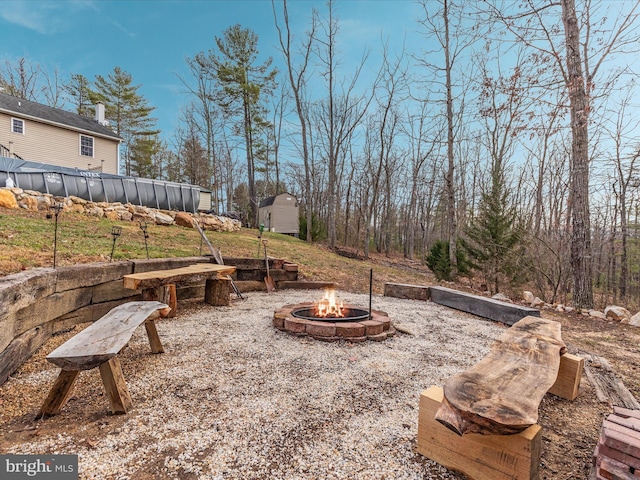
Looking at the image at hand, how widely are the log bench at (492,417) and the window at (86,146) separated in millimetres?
20468

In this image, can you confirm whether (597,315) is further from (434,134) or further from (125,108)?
(125,108)

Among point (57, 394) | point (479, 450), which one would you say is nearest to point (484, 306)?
point (479, 450)

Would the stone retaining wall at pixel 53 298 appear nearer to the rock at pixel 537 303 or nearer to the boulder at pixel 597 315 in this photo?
the rock at pixel 537 303

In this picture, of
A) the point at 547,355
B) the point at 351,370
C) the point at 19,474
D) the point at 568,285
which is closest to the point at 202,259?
the point at 351,370

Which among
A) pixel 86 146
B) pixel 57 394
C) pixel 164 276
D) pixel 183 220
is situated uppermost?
pixel 86 146

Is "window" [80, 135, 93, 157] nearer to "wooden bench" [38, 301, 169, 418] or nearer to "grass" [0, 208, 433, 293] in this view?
"grass" [0, 208, 433, 293]

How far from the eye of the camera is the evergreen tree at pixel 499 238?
831cm

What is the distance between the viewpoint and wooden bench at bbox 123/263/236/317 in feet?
11.5

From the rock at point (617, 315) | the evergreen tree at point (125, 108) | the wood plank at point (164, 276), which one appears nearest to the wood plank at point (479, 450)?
the wood plank at point (164, 276)

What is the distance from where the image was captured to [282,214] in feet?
79.2

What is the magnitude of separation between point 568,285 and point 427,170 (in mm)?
16508

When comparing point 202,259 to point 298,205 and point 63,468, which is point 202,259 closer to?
point 63,468

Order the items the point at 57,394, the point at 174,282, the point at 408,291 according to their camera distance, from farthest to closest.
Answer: the point at 408,291 → the point at 174,282 → the point at 57,394

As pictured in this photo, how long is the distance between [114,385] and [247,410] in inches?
32.6
